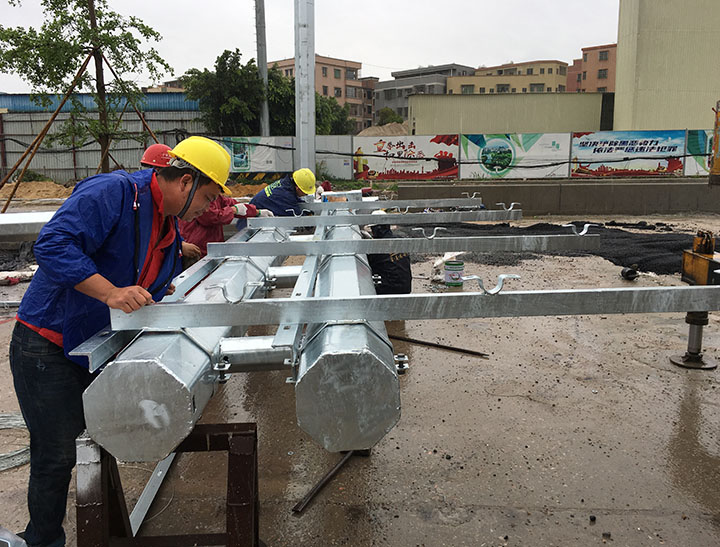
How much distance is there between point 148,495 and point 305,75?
7552mm

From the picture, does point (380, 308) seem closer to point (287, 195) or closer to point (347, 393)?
point (347, 393)

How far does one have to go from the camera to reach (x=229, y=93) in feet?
83.3

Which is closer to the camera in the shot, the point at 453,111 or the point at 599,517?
the point at 599,517

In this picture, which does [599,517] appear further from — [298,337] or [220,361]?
[220,361]

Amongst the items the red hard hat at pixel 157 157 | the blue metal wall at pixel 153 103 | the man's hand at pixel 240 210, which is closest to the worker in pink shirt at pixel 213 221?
the man's hand at pixel 240 210

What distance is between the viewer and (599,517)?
271 centimetres

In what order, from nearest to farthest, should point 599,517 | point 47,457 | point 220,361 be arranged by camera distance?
point 220,361 < point 47,457 < point 599,517

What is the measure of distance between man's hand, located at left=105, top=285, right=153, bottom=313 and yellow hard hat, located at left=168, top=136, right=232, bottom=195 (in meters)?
0.60

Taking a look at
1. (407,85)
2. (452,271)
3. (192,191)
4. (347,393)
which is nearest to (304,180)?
(452,271)

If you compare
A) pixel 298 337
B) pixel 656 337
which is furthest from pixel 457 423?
pixel 656 337

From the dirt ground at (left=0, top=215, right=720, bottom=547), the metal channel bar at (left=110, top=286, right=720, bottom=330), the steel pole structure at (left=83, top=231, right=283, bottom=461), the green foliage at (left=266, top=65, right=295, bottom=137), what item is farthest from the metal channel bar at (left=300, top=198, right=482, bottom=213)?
the green foliage at (left=266, top=65, right=295, bottom=137)

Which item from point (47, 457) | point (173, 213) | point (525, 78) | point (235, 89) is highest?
point (525, 78)

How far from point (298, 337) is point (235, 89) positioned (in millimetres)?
25234

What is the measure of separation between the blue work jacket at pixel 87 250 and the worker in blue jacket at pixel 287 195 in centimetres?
357
